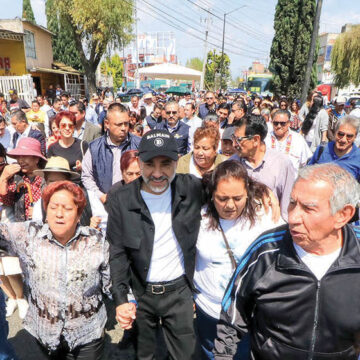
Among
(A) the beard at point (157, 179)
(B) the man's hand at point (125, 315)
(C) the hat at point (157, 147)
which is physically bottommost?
(B) the man's hand at point (125, 315)

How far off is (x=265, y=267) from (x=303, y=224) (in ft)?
0.97

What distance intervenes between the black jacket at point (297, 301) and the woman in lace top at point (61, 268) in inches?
37.7

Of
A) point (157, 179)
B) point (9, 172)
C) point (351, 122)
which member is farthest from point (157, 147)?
point (351, 122)

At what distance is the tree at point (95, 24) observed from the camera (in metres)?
22.5

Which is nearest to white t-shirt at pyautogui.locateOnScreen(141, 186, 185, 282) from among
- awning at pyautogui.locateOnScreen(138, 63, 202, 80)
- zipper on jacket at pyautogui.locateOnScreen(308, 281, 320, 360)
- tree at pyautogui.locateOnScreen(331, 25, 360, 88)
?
zipper on jacket at pyautogui.locateOnScreen(308, 281, 320, 360)

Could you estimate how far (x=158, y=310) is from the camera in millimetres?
2303

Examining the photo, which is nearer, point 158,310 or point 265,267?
point 265,267

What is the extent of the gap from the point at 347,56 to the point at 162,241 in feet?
115

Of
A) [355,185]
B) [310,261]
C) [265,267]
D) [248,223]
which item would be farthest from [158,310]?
[355,185]

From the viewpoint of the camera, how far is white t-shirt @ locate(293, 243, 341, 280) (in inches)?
58.8

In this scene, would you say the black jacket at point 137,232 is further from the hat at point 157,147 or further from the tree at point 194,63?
the tree at point 194,63

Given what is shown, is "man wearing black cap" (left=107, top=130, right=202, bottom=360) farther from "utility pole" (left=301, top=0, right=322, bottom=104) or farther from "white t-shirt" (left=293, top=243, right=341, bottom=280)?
"utility pole" (left=301, top=0, right=322, bottom=104)

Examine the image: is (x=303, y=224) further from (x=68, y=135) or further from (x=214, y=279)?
(x=68, y=135)

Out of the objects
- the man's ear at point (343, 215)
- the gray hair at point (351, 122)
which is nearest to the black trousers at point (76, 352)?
the man's ear at point (343, 215)
